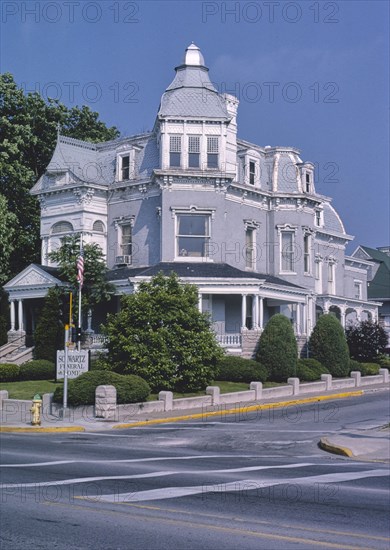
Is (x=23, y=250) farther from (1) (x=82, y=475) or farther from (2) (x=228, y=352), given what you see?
(1) (x=82, y=475)

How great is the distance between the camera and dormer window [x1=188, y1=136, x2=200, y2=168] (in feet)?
135

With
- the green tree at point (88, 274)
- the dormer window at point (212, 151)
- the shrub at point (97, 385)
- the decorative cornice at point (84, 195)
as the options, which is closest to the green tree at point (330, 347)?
the dormer window at point (212, 151)

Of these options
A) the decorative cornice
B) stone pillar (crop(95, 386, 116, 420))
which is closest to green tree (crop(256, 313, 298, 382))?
stone pillar (crop(95, 386, 116, 420))

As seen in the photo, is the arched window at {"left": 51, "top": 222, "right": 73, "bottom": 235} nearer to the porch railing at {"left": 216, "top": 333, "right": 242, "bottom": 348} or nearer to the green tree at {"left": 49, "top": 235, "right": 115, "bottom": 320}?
the green tree at {"left": 49, "top": 235, "right": 115, "bottom": 320}

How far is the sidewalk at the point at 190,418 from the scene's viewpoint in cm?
1920

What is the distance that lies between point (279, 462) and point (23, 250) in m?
37.3

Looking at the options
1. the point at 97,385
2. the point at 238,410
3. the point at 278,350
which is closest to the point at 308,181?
the point at 278,350

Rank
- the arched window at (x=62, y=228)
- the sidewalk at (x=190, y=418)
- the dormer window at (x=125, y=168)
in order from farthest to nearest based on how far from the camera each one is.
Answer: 1. the dormer window at (x=125, y=168)
2. the arched window at (x=62, y=228)
3. the sidewalk at (x=190, y=418)

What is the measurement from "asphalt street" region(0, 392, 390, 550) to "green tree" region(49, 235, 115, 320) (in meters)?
16.6

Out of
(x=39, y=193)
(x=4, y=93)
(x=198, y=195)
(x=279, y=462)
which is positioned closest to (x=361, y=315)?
(x=198, y=195)

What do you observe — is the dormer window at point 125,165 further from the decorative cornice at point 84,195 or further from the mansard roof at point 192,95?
the mansard roof at point 192,95

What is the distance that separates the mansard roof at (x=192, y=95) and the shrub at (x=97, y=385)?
17.3 m

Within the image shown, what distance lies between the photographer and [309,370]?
1544 inches

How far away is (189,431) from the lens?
24.2 metres
